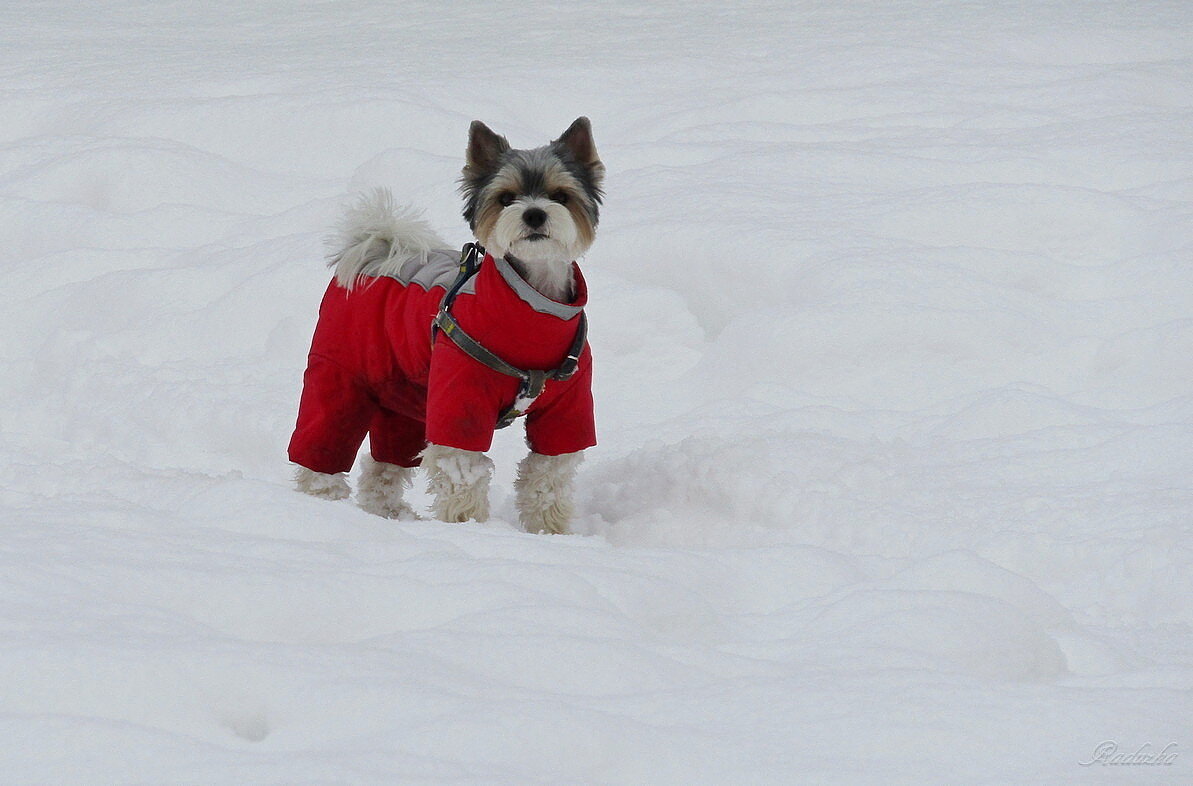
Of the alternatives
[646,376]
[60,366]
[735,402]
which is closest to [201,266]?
[60,366]

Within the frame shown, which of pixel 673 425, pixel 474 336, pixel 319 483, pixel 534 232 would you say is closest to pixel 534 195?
pixel 534 232

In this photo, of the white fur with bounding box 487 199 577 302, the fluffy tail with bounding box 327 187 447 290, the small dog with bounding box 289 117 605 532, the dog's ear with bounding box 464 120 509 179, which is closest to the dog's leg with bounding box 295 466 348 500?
the small dog with bounding box 289 117 605 532

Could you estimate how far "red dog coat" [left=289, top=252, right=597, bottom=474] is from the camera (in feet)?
12.6

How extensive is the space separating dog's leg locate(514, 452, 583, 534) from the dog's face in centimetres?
89

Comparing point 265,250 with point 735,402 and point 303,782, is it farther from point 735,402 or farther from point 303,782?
point 303,782

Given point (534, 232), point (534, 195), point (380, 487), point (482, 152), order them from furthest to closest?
point (380, 487)
point (482, 152)
point (534, 195)
point (534, 232)

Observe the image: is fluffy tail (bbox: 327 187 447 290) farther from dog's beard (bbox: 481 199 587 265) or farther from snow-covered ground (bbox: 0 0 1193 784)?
snow-covered ground (bbox: 0 0 1193 784)

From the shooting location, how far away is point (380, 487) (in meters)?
4.92

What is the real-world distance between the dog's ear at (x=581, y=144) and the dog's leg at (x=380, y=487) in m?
1.72

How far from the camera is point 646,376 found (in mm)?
5809

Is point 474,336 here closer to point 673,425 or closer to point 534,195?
point 534,195

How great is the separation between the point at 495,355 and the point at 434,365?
0.78ft

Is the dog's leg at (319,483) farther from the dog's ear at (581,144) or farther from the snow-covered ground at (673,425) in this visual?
the dog's ear at (581,144)

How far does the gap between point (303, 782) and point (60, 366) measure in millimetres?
5013
